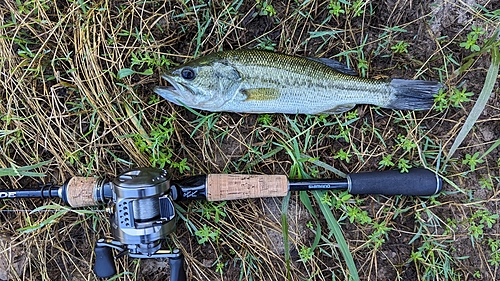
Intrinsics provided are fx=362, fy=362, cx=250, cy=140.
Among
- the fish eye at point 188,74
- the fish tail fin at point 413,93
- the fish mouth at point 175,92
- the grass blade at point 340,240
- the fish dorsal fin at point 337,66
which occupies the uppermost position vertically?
the fish eye at point 188,74

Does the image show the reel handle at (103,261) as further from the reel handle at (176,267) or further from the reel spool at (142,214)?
the reel handle at (176,267)

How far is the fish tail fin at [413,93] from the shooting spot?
2600 mm

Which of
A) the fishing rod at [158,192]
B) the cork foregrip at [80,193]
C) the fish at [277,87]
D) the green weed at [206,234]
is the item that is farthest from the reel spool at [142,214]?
the fish at [277,87]

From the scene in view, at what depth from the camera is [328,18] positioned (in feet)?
8.89

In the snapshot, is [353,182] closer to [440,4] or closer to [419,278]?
[419,278]

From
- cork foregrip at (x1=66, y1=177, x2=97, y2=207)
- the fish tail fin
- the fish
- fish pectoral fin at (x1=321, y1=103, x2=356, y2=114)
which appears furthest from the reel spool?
the fish tail fin

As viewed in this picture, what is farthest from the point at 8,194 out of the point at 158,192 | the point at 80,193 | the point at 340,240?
the point at 340,240

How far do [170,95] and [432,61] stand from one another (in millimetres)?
1957

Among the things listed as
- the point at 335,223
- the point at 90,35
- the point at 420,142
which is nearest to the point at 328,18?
the point at 420,142

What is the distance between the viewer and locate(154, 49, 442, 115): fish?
2.49 meters

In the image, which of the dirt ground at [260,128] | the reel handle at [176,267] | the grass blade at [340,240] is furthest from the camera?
the dirt ground at [260,128]

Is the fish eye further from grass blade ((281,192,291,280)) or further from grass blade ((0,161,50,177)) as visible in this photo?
grass blade ((0,161,50,177))

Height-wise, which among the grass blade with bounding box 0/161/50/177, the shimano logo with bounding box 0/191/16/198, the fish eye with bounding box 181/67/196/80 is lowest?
the shimano logo with bounding box 0/191/16/198

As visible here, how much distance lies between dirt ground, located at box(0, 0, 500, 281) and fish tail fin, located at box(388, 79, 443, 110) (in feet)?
0.28
